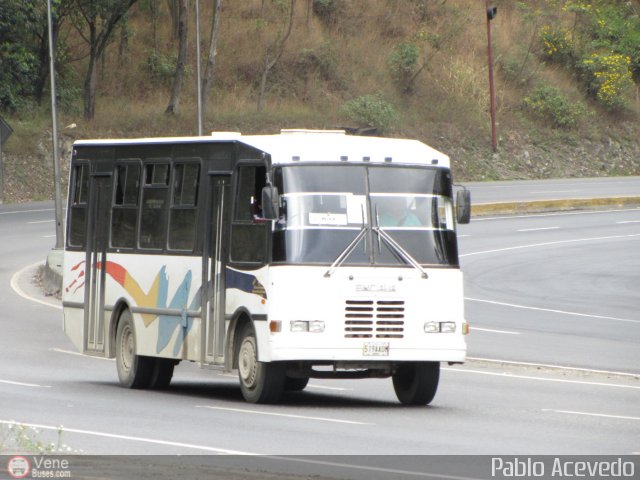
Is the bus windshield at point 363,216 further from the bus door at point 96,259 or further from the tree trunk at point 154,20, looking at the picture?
the tree trunk at point 154,20

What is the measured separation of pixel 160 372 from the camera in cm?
1833

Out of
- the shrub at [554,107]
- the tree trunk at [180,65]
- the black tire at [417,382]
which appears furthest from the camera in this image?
the shrub at [554,107]

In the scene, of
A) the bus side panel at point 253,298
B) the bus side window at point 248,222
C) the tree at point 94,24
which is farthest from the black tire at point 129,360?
the tree at point 94,24

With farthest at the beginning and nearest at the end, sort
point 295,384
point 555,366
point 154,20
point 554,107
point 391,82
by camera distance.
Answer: point 154,20
point 391,82
point 554,107
point 555,366
point 295,384

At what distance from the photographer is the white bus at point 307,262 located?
594 inches

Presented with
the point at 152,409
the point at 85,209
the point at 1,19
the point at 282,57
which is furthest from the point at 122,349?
the point at 282,57

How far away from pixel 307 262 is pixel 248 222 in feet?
3.53

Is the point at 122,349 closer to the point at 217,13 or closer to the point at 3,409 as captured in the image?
the point at 3,409

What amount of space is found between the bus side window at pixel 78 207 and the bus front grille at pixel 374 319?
228 inches

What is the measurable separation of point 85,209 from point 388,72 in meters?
48.2

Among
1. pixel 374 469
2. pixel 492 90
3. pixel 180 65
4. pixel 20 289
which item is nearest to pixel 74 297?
pixel 374 469

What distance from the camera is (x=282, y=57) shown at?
67.0 m

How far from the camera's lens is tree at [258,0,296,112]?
2486 inches

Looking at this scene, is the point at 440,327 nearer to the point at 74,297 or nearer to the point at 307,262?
the point at 307,262
